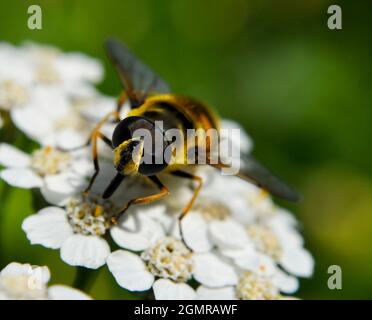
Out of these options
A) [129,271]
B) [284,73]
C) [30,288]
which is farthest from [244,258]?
[284,73]

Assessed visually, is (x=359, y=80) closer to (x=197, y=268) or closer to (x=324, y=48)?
(x=324, y=48)

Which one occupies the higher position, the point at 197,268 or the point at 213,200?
the point at 213,200

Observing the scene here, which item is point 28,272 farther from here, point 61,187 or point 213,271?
point 213,271

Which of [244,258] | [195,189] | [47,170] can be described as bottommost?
[244,258]

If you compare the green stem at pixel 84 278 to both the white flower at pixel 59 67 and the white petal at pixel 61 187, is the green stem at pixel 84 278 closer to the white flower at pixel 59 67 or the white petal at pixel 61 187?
the white petal at pixel 61 187

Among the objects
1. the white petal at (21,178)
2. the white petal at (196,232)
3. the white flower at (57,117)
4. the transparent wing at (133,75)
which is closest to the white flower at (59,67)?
the white flower at (57,117)
